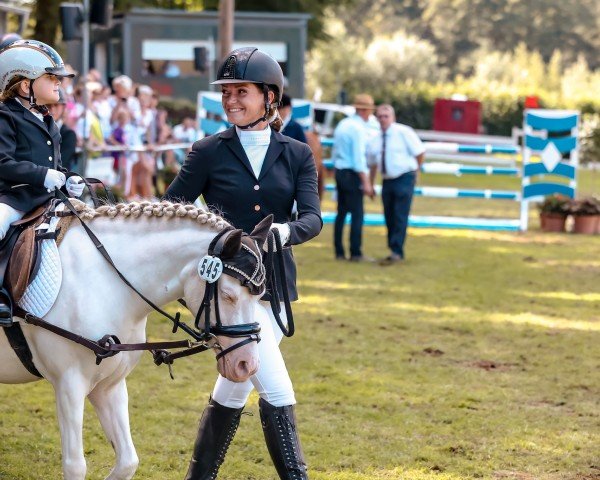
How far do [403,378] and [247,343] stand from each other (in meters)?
4.14

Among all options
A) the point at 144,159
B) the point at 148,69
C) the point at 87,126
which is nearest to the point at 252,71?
the point at 87,126

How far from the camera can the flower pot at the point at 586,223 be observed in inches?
745

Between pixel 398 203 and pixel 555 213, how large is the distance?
16.9 ft

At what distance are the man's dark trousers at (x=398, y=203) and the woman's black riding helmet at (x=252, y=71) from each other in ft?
31.9

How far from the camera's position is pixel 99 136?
1683 cm

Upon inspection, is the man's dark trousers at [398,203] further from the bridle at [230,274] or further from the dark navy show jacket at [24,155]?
the bridle at [230,274]

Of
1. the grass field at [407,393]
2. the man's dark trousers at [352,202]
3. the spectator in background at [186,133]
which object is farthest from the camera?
the spectator in background at [186,133]

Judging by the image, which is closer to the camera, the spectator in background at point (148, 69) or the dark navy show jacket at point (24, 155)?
the dark navy show jacket at point (24, 155)

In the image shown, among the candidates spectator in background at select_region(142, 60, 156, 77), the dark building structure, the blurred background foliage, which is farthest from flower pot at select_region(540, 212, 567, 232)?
spectator in background at select_region(142, 60, 156, 77)

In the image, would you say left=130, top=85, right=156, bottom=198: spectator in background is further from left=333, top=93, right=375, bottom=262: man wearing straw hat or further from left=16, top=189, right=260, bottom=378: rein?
left=16, top=189, right=260, bottom=378: rein

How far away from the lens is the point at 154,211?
4.82 metres

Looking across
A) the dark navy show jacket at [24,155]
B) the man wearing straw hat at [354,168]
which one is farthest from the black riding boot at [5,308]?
the man wearing straw hat at [354,168]

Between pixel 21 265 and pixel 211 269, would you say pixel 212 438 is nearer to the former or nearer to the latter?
pixel 211 269

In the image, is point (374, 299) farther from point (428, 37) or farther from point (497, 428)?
point (428, 37)
